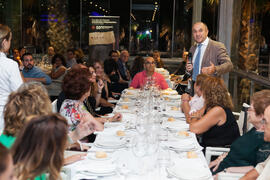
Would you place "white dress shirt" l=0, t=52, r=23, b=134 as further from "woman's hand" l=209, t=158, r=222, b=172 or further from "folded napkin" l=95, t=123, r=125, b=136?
"woman's hand" l=209, t=158, r=222, b=172

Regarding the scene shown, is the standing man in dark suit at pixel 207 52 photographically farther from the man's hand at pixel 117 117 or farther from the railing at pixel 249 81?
the man's hand at pixel 117 117

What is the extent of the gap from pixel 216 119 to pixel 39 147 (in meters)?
2.30

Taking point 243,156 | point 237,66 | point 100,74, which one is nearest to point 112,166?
point 243,156

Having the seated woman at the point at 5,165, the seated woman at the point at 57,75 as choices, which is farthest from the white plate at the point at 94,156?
the seated woman at the point at 57,75

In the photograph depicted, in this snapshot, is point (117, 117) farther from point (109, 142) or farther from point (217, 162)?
point (217, 162)

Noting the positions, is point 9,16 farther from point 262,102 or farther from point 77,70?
point 262,102

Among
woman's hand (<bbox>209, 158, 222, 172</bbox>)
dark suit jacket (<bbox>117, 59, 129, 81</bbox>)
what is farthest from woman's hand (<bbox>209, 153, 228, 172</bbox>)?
dark suit jacket (<bbox>117, 59, 129, 81</bbox>)

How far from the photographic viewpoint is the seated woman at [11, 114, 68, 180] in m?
1.45

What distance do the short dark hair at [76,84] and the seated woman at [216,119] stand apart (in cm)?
106

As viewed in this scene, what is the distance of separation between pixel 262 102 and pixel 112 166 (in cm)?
117

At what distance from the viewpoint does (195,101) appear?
175 inches

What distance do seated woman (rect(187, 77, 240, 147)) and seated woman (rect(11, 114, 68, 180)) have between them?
2.12 m

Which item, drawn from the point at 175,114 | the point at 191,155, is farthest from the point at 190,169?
the point at 175,114

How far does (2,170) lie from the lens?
1027mm
